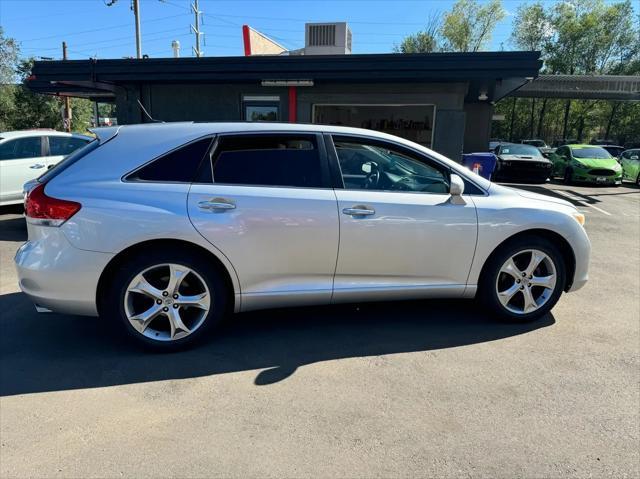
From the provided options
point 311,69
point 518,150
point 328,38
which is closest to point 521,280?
point 311,69

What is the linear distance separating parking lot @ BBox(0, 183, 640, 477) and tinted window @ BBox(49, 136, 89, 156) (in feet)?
17.5

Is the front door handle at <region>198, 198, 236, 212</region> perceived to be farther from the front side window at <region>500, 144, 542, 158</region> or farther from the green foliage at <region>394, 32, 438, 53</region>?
the green foliage at <region>394, 32, 438, 53</region>

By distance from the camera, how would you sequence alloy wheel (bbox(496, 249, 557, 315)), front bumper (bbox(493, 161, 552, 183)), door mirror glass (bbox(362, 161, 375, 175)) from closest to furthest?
door mirror glass (bbox(362, 161, 375, 175)) < alloy wheel (bbox(496, 249, 557, 315)) < front bumper (bbox(493, 161, 552, 183))

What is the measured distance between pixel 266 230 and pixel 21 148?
7199 millimetres

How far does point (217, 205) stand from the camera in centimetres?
335

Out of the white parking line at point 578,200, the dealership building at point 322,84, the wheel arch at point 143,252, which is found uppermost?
the dealership building at point 322,84

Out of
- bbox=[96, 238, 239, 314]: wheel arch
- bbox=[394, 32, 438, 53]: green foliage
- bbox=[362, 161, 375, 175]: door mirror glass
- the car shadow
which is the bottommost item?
the car shadow

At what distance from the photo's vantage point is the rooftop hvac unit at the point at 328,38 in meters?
12.8

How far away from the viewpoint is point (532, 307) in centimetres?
404

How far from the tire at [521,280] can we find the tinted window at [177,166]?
250cm

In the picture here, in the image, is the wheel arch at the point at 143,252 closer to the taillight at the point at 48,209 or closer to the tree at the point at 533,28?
the taillight at the point at 48,209

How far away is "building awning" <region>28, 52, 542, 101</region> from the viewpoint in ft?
29.7

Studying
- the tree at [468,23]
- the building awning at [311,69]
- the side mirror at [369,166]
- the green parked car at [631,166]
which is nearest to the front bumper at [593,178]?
the green parked car at [631,166]

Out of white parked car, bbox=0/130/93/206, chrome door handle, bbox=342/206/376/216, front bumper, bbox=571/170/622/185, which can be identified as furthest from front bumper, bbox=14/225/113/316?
front bumper, bbox=571/170/622/185
